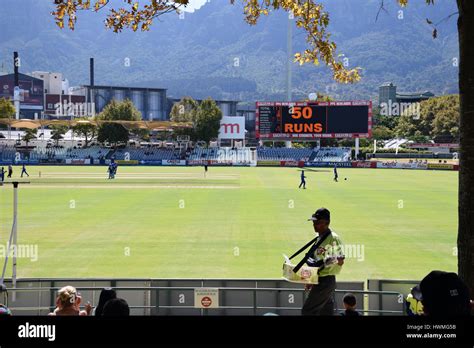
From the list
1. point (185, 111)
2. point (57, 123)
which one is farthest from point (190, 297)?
point (185, 111)

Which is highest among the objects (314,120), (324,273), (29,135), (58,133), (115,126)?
(115,126)

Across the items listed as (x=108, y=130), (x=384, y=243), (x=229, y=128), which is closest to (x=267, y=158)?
(x=229, y=128)

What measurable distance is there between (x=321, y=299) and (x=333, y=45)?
136 inches

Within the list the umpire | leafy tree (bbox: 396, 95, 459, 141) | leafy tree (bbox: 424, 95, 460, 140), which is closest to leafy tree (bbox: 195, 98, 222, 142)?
leafy tree (bbox: 396, 95, 459, 141)

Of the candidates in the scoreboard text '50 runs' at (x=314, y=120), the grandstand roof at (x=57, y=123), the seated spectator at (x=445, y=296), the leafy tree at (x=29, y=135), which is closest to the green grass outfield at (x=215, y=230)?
the seated spectator at (x=445, y=296)

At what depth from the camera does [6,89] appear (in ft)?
634

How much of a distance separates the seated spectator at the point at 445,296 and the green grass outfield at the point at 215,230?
12699 millimetres

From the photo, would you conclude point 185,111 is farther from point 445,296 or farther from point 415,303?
point 445,296

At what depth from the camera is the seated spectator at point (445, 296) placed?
3131 millimetres

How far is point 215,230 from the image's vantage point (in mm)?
23859

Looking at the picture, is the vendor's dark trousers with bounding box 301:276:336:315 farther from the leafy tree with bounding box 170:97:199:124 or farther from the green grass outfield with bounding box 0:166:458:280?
the leafy tree with bounding box 170:97:199:124

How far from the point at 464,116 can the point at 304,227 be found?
18938mm

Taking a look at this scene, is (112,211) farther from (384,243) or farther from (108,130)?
(108,130)

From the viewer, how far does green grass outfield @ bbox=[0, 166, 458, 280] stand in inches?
667
